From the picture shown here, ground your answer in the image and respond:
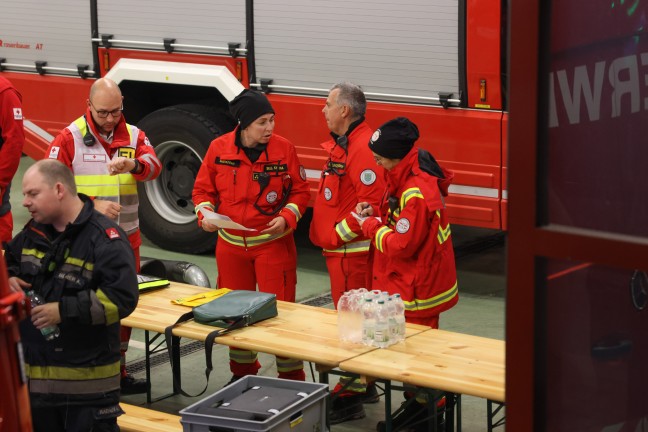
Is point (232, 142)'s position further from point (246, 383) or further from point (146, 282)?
point (246, 383)

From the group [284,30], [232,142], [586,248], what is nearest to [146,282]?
[232,142]

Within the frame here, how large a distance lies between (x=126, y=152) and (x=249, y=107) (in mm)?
857

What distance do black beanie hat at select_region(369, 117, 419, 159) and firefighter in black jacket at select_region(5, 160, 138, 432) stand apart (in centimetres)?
179

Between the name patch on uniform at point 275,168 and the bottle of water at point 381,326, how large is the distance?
1746 millimetres

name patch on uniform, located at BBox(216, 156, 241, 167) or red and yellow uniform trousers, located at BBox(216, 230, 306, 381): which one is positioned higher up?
name patch on uniform, located at BBox(216, 156, 241, 167)

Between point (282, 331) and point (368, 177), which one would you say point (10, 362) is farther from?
point (368, 177)

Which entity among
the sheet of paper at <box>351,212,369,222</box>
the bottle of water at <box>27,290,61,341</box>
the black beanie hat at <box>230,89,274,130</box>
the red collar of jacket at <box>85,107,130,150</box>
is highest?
the black beanie hat at <box>230,89,274,130</box>

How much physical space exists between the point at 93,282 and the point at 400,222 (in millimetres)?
1899

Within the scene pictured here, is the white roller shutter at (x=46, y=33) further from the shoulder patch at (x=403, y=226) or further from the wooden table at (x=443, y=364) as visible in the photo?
the wooden table at (x=443, y=364)

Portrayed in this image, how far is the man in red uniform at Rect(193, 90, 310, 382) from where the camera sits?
23.6 feet

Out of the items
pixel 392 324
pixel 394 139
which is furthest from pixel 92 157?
pixel 392 324

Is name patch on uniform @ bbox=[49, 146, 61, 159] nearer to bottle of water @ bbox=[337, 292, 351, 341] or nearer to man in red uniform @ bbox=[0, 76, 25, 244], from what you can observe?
man in red uniform @ bbox=[0, 76, 25, 244]

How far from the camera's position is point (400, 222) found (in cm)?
620

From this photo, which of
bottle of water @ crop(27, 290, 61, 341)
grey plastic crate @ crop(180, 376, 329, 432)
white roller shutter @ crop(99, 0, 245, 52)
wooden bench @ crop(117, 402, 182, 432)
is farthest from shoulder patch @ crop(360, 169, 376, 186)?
white roller shutter @ crop(99, 0, 245, 52)
